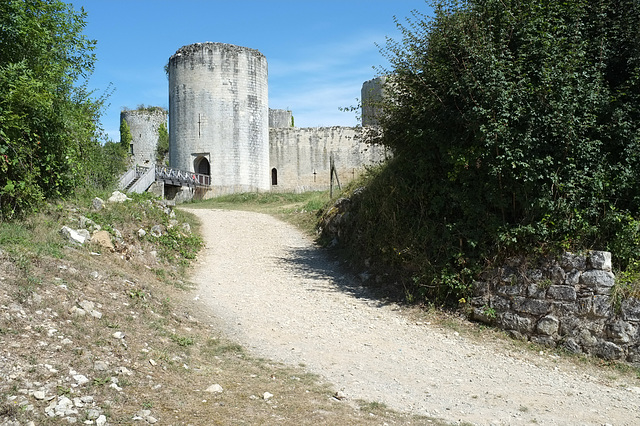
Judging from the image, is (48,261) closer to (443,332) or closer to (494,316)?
(443,332)

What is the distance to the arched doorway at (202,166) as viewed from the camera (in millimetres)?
26931

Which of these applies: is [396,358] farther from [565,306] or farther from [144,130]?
[144,130]

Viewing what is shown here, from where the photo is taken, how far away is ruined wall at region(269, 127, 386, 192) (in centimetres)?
2862

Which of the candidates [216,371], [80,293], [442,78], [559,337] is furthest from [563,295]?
[80,293]

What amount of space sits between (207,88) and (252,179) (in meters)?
5.13

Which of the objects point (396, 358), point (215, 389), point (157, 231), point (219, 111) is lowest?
point (396, 358)

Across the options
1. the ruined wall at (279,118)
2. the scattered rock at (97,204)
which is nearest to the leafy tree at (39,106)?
the scattered rock at (97,204)

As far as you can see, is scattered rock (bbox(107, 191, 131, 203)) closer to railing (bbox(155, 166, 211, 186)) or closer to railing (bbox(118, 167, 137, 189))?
railing (bbox(118, 167, 137, 189))

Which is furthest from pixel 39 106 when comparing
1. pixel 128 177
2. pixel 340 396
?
pixel 128 177

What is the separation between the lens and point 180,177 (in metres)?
24.8

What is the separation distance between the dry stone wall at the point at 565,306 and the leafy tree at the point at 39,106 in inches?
281

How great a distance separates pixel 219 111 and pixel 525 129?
68.1 ft

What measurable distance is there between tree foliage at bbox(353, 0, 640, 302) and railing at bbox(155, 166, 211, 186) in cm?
1739

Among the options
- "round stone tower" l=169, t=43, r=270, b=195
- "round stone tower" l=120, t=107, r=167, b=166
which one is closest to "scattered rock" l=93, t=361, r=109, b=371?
"round stone tower" l=169, t=43, r=270, b=195
